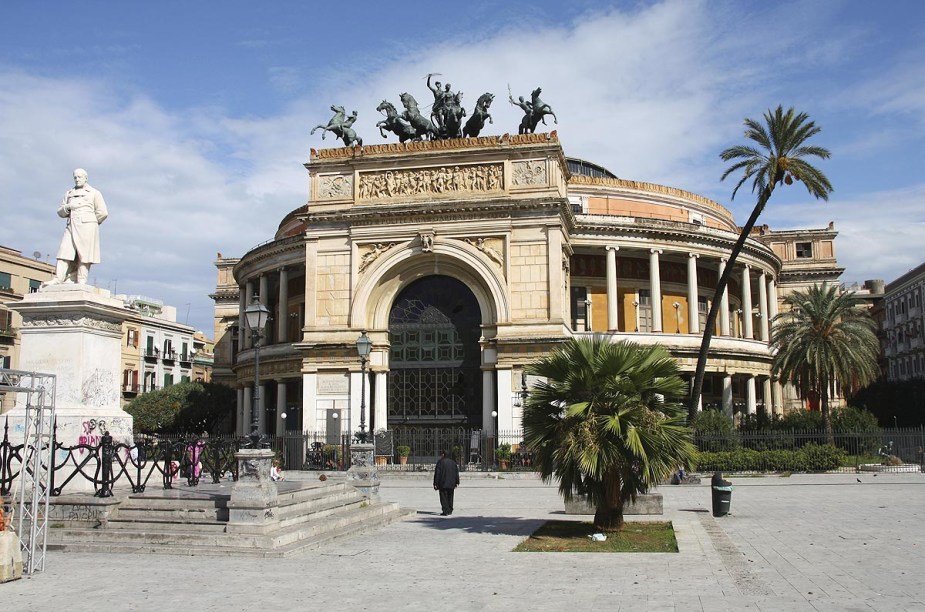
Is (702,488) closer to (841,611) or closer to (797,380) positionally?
(797,380)

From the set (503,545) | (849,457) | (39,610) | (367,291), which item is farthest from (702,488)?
(39,610)

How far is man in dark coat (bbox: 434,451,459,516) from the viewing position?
21047 millimetres

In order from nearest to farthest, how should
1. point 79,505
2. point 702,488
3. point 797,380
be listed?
point 79,505
point 702,488
point 797,380

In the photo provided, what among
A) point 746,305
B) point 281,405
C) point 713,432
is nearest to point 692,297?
point 746,305

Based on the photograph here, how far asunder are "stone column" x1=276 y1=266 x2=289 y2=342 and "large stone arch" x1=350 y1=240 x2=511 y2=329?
1196cm

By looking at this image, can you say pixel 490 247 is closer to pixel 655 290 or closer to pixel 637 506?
pixel 655 290

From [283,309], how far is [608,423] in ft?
132

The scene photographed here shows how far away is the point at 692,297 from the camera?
51.3 metres

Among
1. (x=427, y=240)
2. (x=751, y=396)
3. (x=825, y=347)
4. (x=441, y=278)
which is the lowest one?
(x=751, y=396)

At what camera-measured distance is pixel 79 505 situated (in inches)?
605

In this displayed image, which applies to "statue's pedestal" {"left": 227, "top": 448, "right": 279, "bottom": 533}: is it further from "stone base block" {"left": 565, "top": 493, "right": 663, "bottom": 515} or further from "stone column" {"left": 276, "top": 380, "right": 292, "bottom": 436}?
"stone column" {"left": 276, "top": 380, "right": 292, "bottom": 436}

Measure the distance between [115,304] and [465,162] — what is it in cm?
2850

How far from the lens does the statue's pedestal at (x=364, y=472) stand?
21.5m

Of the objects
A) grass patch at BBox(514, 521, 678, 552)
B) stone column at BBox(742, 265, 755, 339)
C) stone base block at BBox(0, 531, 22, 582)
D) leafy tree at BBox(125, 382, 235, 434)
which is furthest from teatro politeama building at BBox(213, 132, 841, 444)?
stone base block at BBox(0, 531, 22, 582)
